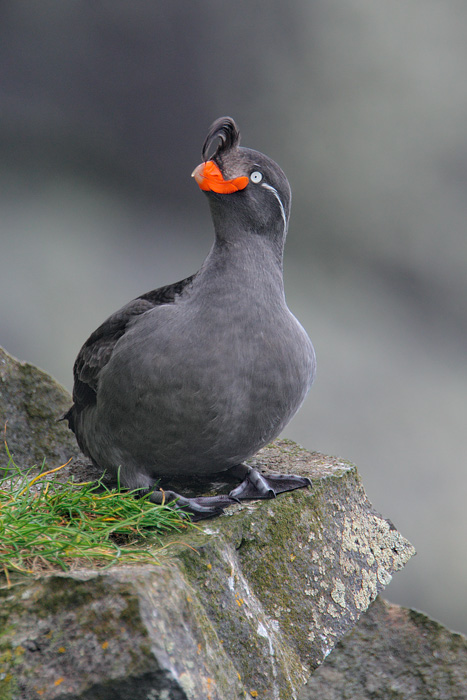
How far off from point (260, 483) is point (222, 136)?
2097 mm

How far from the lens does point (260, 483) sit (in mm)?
4746

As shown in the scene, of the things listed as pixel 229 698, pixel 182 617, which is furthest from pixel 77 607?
pixel 229 698

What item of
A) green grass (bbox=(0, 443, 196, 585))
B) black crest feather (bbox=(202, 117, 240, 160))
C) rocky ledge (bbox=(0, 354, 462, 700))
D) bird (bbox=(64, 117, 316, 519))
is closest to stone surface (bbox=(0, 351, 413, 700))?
rocky ledge (bbox=(0, 354, 462, 700))

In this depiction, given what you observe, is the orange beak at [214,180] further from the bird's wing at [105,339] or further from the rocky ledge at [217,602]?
the rocky ledge at [217,602]

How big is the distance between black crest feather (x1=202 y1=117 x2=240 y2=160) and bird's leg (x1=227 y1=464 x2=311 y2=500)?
6.47 ft

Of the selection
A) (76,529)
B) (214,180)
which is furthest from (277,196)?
(76,529)

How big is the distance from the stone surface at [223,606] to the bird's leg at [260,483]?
70 millimetres

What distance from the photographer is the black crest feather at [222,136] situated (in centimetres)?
441

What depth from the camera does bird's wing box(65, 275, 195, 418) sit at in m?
4.75

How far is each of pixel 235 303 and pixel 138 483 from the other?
1.22 metres

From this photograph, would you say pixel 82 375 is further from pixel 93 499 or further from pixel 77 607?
pixel 77 607

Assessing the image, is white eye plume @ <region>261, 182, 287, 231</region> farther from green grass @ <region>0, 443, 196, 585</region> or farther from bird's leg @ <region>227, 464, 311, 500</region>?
green grass @ <region>0, 443, 196, 585</region>

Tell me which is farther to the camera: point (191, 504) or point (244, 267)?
point (244, 267)

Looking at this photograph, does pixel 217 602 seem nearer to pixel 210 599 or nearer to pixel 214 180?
pixel 210 599
